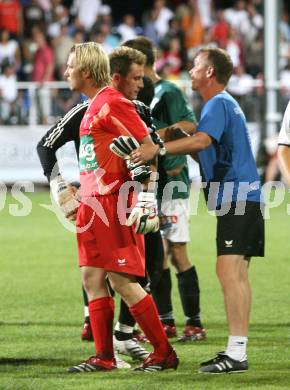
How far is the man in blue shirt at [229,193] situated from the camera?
21.6 feet

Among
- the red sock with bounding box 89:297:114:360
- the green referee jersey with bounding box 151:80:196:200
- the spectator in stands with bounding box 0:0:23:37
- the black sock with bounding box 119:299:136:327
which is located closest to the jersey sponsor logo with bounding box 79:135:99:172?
the red sock with bounding box 89:297:114:360

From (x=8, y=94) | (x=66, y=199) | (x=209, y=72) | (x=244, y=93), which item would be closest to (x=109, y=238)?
(x=66, y=199)

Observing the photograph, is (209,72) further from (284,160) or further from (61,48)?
(61,48)

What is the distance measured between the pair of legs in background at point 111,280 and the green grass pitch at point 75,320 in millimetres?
118

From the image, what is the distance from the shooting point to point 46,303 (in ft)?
31.1

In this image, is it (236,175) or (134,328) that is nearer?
(236,175)

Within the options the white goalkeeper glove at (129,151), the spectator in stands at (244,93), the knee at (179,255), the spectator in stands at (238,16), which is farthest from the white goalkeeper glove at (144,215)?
the spectator in stands at (238,16)

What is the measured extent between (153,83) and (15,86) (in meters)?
13.3

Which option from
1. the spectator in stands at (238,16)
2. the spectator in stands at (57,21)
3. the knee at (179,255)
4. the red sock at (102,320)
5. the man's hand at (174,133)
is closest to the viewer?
the red sock at (102,320)

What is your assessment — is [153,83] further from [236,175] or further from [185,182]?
[236,175]

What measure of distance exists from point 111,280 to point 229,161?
108 cm

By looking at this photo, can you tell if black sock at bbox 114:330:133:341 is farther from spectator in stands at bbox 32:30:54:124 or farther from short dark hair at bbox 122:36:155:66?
spectator in stands at bbox 32:30:54:124

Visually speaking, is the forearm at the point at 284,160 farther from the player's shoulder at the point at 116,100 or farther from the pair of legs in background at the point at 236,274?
the player's shoulder at the point at 116,100

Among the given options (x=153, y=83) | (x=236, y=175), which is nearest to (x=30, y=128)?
(x=153, y=83)
